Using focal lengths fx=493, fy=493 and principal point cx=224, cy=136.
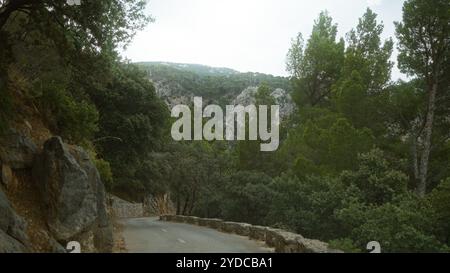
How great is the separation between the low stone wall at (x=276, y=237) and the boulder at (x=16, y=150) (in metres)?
8.01

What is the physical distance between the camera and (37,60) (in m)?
17.8

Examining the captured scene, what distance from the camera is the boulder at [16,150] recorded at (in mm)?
12727

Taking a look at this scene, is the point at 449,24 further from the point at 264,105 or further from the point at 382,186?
the point at 264,105

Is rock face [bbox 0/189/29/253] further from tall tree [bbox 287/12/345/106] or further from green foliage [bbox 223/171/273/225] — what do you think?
tall tree [bbox 287/12/345/106]

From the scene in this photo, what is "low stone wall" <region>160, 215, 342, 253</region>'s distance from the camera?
13.9 meters

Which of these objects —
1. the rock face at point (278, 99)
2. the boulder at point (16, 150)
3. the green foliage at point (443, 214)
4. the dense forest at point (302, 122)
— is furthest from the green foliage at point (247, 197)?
Answer: the rock face at point (278, 99)

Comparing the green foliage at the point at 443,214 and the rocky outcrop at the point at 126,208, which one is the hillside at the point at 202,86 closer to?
the rocky outcrop at the point at 126,208

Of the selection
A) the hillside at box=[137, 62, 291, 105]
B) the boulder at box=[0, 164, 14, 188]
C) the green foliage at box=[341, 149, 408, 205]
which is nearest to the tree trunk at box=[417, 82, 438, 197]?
the green foliage at box=[341, 149, 408, 205]

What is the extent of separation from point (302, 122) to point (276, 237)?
29.5 m

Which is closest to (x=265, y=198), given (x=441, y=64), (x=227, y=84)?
(x=441, y=64)

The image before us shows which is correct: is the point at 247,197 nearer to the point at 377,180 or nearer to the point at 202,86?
the point at 377,180

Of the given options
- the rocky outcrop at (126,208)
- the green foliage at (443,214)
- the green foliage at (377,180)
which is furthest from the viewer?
the rocky outcrop at (126,208)

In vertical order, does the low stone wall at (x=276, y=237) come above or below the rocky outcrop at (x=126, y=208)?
above

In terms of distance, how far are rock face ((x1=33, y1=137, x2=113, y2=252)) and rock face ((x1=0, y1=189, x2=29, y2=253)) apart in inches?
78.0
